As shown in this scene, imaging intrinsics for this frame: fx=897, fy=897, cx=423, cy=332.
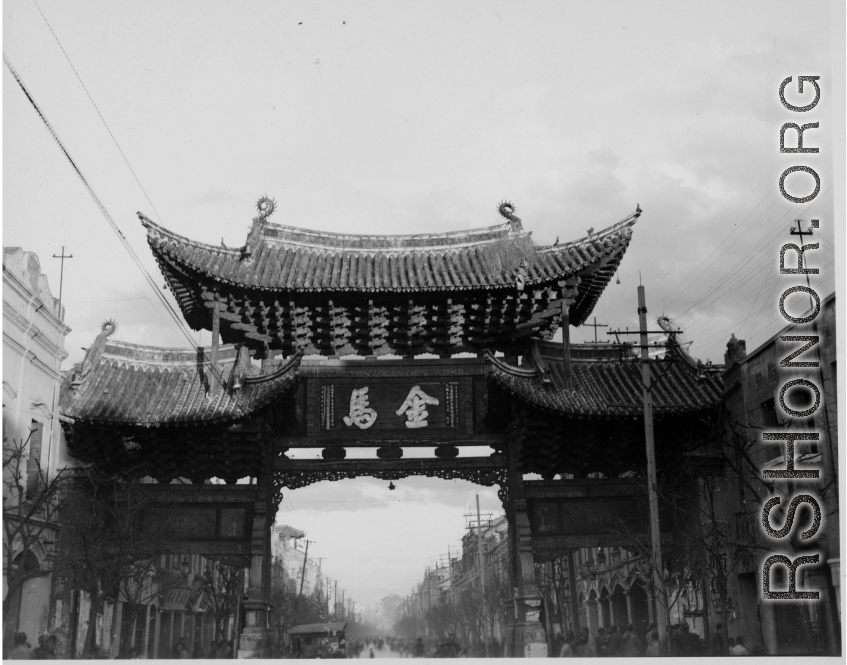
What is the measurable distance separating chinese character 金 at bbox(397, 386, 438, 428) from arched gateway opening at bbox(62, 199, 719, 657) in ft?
0.09

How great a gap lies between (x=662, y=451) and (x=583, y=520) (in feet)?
6.82

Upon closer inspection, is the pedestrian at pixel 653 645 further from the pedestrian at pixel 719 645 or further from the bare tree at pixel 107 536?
the bare tree at pixel 107 536

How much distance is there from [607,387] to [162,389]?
849cm

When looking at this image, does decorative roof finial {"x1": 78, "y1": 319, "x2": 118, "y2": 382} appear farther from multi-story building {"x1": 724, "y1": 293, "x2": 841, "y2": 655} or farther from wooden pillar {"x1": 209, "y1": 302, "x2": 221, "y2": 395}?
multi-story building {"x1": 724, "y1": 293, "x2": 841, "y2": 655}

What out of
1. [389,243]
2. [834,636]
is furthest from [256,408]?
[834,636]

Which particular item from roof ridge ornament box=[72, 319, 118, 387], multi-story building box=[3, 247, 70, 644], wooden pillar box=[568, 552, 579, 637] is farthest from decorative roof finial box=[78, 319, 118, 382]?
wooden pillar box=[568, 552, 579, 637]

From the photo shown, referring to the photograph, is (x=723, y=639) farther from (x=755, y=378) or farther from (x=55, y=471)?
(x=55, y=471)

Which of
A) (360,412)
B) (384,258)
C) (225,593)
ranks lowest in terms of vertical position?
(225,593)

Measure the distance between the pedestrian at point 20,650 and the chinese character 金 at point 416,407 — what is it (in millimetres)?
A: 7192

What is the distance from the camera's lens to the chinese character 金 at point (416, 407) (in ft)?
54.3

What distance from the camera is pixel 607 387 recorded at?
17078mm

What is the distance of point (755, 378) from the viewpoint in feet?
54.7

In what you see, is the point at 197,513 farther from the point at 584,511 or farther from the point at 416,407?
the point at 584,511

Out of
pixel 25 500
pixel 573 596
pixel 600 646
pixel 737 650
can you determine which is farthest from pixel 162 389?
pixel 573 596
